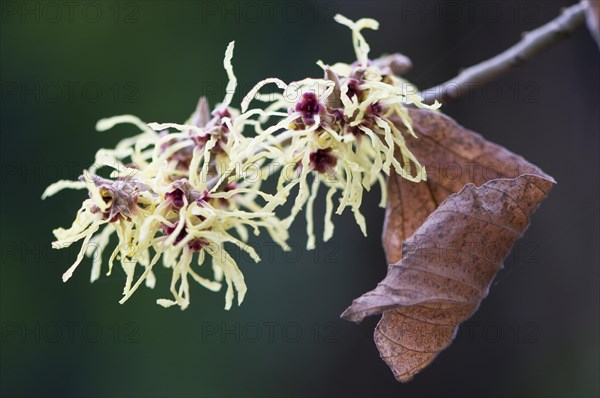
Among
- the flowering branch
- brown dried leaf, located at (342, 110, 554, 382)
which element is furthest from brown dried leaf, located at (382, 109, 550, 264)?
brown dried leaf, located at (342, 110, 554, 382)

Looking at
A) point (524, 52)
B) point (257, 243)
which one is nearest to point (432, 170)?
point (524, 52)

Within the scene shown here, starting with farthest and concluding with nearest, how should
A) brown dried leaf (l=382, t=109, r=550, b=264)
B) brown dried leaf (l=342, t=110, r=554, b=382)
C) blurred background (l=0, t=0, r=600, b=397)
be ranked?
blurred background (l=0, t=0, r=600, b=397), brown dried leaf (l=382, t=109, r=550, b=264), brown dried leaf (l=342, t=110, r=554, b=382)

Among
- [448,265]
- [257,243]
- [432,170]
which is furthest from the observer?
[257,243]

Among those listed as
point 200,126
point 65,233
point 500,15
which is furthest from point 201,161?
point 500,15

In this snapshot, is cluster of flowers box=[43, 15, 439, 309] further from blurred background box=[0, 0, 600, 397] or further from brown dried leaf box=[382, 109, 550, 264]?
blurred background box=[0, 0, 600, 397]

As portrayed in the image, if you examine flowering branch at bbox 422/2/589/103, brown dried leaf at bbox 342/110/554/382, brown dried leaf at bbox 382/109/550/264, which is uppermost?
Result: flowering branch at bbox 422/2/589/103

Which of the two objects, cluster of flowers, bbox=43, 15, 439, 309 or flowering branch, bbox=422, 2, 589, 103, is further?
flowering branch, bbox=422, 2, 589, 103

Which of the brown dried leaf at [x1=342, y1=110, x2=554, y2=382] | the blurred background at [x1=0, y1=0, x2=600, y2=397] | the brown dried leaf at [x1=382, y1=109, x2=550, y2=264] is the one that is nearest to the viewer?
the brown dried leaf at [x1=342, y1=110, x2=554, y2=382]

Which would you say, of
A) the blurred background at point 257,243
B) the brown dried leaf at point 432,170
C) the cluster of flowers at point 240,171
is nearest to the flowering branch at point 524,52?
the brown dried leaf at point 432,170

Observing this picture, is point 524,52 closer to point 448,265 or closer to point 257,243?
point 448,265
